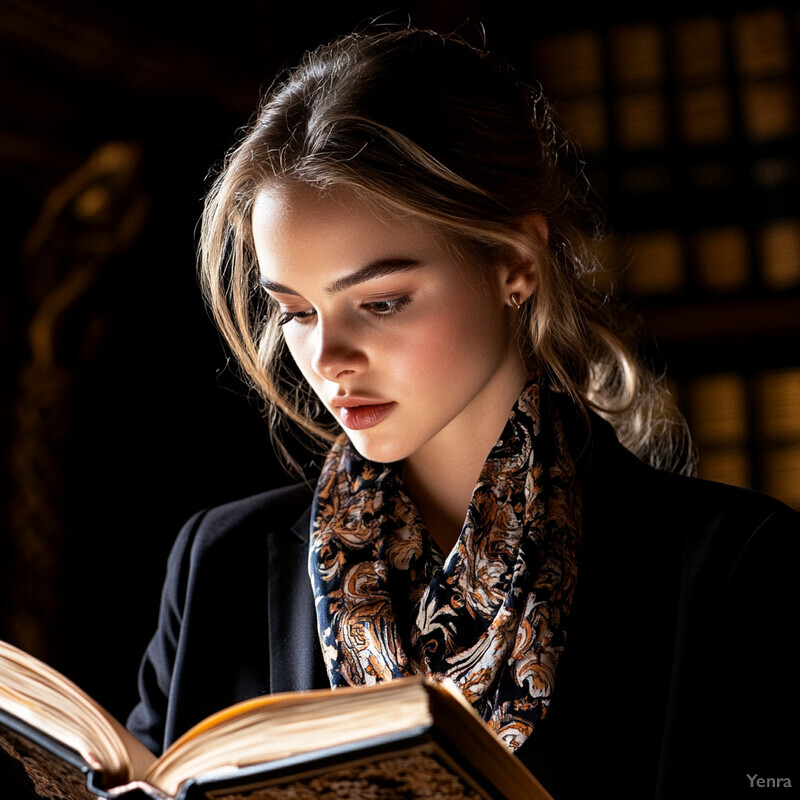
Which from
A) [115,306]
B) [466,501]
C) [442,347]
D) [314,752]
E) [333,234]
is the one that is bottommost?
[314,752]

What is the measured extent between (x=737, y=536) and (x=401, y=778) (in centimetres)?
55

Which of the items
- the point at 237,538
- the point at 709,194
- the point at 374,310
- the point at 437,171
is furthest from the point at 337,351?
the point at 709,194

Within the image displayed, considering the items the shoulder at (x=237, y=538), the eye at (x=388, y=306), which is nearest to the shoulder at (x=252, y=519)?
the shoulder at (x=237, y=538)

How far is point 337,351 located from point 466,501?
0.30 m

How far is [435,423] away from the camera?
104 centimetres

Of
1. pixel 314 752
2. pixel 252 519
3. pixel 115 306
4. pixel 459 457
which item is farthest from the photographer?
pixel 115 306

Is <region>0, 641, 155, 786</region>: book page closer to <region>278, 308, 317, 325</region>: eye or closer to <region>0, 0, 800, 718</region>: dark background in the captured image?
<region>278, 308, 317, 325</region>: eye

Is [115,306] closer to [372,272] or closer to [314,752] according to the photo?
[372,272]

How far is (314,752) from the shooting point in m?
0.61

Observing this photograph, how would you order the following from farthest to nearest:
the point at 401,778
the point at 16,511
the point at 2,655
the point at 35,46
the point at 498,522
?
the point at 16,511 < the point at 35,46 < the point at 498,522 < the point at 2,655 < the point at 401,778

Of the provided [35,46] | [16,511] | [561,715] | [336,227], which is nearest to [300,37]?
[35,46]

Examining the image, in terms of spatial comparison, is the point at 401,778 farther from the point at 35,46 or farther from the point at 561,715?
the point at 35,46

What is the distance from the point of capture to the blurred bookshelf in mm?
1903

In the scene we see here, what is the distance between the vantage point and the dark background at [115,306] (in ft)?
5.84
